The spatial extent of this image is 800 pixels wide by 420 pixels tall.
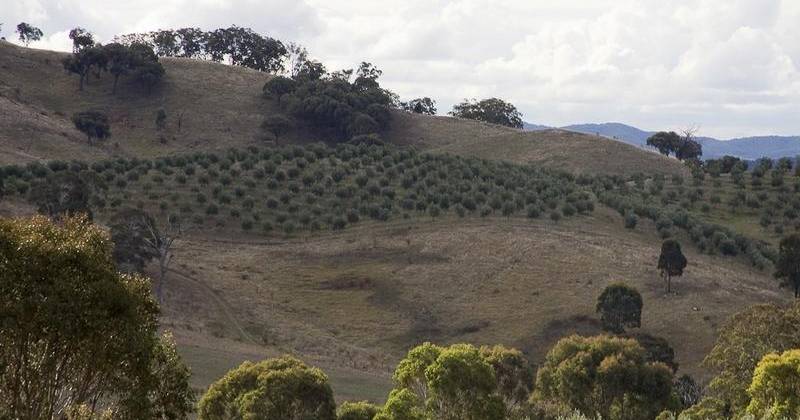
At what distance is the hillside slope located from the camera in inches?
3674

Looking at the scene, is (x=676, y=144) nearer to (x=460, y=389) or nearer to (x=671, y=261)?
(x=671, y=261)

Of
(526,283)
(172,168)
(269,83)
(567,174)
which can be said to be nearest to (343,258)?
(526,283)

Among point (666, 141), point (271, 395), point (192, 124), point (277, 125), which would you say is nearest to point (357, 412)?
point (271, 395)

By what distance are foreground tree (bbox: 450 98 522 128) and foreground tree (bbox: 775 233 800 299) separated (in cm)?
8397

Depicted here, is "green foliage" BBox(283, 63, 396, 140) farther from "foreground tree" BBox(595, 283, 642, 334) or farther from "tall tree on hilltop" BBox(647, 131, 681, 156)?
"foreground tree" BBox(595, 283, 642, 334)

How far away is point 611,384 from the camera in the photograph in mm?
34719

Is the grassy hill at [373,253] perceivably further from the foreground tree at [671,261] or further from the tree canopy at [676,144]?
the tree canopy at [676,144]

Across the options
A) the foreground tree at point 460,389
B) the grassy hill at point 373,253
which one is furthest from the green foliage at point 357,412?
the grassy hill at point 373,253

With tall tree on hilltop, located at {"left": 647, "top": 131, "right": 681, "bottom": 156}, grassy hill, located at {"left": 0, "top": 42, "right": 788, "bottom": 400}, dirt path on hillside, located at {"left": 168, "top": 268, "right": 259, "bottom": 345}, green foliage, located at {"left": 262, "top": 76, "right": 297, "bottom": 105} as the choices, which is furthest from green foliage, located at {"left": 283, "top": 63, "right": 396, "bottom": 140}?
dirt path on hillside, located at {"left": 168, "top": 268, "right": 259, "bottom": 345}

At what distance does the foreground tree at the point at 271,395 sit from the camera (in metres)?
26.2

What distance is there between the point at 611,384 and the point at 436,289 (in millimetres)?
25796

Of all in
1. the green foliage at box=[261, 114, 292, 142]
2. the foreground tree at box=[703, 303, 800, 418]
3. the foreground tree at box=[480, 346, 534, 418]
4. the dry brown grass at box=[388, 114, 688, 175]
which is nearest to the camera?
the foreground tree at box=[703, 303, 800, 418]

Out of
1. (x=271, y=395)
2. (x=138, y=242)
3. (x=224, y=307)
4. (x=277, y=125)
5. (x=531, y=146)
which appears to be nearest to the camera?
(x=271, y=395)

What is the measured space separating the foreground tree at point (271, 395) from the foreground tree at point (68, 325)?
9696 millimetres
